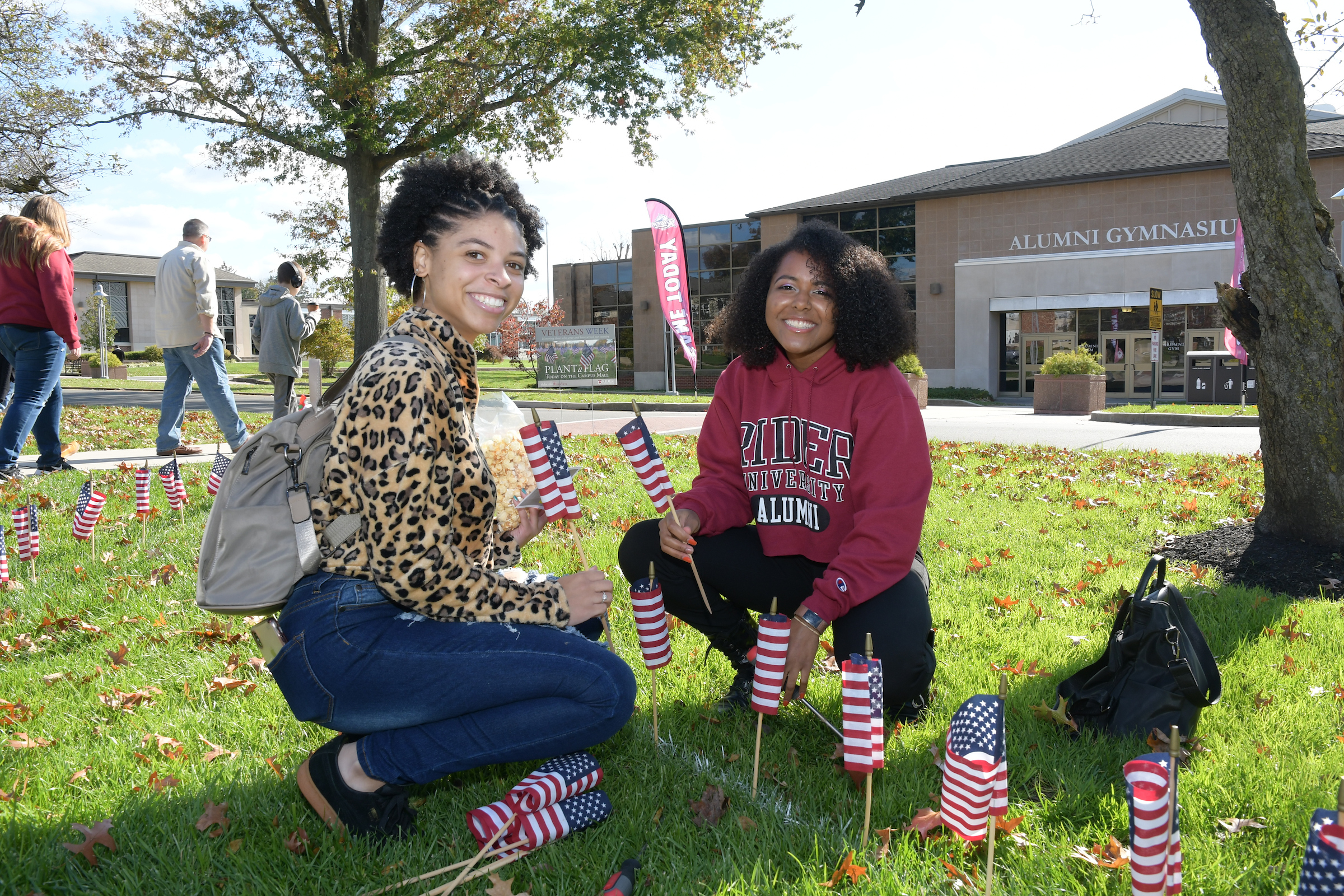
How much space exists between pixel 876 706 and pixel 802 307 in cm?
160

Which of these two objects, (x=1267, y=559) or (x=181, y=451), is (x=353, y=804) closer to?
(x=1267, y=559)

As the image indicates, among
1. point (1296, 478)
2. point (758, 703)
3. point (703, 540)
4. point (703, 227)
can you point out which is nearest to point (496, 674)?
point (758, 703)

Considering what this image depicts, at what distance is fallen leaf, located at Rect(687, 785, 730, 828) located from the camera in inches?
99.3

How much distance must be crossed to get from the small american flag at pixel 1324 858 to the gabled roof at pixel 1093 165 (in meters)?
29.9

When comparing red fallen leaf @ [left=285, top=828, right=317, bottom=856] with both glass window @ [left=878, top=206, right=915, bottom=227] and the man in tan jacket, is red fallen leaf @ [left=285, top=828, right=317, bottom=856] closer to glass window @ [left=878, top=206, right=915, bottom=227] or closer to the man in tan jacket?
the man in tan jacket

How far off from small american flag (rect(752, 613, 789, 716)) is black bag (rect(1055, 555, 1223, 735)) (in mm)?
1309

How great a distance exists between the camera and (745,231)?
119 feet

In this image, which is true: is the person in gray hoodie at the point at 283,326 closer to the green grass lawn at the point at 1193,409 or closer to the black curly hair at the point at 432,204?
the black curly hair at the point at 432,204

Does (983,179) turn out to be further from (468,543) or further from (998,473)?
(468,543)

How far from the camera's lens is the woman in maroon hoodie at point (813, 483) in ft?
9.53

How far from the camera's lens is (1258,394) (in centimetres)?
538

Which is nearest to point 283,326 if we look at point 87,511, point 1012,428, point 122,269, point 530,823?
point 87,511

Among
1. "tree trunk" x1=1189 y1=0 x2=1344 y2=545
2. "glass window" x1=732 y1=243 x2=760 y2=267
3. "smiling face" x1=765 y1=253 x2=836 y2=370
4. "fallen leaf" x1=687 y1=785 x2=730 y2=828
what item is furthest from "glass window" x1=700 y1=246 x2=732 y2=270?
"fallen leaf" x1=687 y1=785 x2=730 y2=828

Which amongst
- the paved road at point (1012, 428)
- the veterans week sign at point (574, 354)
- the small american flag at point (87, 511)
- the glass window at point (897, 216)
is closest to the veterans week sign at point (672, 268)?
the veterans week sign at point (574, 354)
